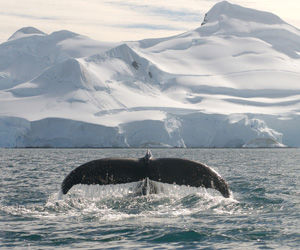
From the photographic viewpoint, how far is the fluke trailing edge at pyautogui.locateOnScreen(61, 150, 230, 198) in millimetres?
11414

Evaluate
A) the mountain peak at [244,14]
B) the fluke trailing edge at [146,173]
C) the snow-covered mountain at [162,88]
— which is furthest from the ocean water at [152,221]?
the mountain peak at [244,14]

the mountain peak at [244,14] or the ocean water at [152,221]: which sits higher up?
the mountain peak at [244,14]

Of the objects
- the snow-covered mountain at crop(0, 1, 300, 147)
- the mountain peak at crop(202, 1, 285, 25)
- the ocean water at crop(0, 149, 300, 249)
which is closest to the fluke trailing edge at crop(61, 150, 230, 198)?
the ocean water at crop(0, 149, 300, 249)

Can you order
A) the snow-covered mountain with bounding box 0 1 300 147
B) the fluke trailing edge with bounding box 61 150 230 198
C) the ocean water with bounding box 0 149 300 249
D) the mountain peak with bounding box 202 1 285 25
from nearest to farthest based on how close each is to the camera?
the ocean water with bounding box 0 149 300 249
the fluke trailing edge with bounding box 61 150 230 198
the snow-covered mountain with bounding box 0 1 300 147
the mountain peak with bounding box 202 1 285 25

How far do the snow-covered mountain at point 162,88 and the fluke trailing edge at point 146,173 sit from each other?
252 feet

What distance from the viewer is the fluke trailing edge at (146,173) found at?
11.4 m

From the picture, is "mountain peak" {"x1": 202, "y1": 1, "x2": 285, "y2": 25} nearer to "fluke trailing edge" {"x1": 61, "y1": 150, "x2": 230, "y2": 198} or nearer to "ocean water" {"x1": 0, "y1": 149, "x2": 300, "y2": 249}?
"ocean water" {"x1": 0, "y1": 149, "x2": 300, "y2": 249}

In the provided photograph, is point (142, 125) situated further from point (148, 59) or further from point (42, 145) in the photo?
point (148, 59)

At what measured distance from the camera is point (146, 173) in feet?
39.1

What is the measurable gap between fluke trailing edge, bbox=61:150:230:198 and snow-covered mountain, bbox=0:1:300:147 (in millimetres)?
76904

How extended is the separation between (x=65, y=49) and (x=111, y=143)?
53.5 metres

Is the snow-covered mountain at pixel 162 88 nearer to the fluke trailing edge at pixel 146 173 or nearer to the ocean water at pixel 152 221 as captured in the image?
the ocean water at pixel 152 221

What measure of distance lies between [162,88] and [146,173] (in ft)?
378

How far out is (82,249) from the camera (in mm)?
9336
